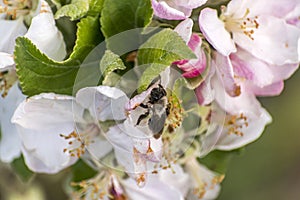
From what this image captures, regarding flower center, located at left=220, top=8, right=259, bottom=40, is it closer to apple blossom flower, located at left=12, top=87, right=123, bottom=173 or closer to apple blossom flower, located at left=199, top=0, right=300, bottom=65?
apple blossom flower, located at left=199, top=0, right=300, bottom=65

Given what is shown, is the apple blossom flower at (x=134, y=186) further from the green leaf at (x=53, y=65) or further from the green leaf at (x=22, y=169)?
the green leaf at (x=53, y=65)

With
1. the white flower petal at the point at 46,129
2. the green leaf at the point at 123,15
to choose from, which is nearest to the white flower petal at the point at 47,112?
the white flower petal at the point at 46,129

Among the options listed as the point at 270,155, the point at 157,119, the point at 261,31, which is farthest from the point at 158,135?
the point at 270,155

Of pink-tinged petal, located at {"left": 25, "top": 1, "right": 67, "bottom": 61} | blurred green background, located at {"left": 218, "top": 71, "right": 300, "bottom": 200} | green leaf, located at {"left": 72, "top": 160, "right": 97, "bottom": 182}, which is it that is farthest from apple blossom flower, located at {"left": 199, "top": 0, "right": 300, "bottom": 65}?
blurred green background, located at {"left": 218, "top": 71, "right": 300, "bottom": 200}

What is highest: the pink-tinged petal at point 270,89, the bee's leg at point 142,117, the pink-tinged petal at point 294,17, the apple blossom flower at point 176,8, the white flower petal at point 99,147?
the apple blossom flower at point 176,8

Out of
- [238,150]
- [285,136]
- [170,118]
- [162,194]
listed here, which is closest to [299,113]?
[285,136]

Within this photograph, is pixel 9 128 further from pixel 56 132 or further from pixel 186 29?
pixel 186 29
